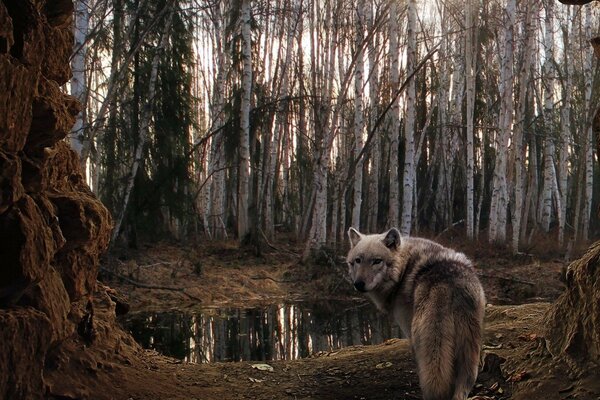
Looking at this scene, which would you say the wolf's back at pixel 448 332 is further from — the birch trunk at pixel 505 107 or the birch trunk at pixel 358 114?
the birch trunk at pixel 505 107

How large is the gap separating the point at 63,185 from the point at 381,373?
3.87 metres

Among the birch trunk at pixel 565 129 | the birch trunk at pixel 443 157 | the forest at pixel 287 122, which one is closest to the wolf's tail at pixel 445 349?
the forest at pixel 287 122

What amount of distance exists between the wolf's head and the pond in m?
2.97

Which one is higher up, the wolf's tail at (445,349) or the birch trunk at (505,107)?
the birch trunk at (505,107)

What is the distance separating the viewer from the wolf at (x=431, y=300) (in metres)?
4.81

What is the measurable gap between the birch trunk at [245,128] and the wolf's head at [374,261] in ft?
43.2

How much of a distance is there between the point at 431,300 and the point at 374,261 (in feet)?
3.59

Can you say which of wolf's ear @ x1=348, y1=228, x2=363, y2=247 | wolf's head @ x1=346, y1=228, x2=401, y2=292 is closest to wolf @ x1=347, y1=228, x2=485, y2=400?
wolf's head @ x1=346, y1=228, x2=401, y2=292

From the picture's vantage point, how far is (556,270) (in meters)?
17.9

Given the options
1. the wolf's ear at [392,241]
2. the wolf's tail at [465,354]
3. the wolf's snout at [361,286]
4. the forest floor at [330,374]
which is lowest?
the forest floor at [330,374]

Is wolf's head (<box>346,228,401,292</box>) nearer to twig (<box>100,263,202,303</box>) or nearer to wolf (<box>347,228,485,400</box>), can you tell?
wolf (<box>347,228,485,400</box>)

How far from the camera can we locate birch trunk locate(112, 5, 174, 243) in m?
15.6

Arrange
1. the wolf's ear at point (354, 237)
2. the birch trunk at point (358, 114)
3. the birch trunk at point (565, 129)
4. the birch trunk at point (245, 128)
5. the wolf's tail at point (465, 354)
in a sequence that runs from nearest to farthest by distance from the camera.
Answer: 1. the wolf's tail at point (465, 354)
2. the wolf's ear at point (354, 237)
3. the birch trunk at point (245, 128)
4. the birch trunk at point (358, 114)
5. the birch trunk at point (565, 129)

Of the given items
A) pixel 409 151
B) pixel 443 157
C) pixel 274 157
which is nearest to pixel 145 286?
pixel 409 151
